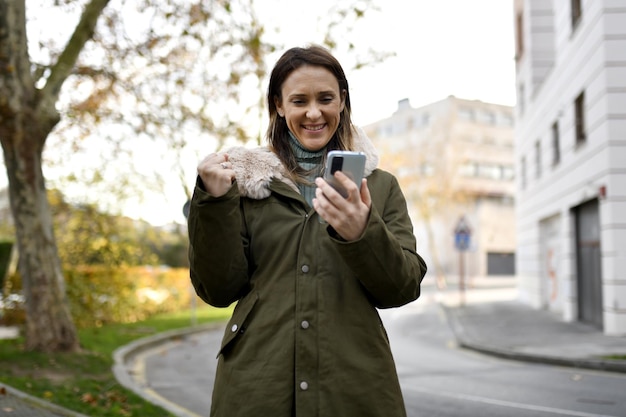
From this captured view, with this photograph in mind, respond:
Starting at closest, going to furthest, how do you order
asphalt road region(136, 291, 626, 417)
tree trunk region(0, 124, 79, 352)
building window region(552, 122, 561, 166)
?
asphalt road region(136, 291, 626, 417) → tree trunk region(0, 124, 79, 352) → building window region(552, 122, 561, 166)

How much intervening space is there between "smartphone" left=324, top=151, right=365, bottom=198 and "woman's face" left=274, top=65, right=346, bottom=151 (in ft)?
1.25

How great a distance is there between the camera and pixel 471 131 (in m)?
58.5

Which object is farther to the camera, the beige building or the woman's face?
the beige building

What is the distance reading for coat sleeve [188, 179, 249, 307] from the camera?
75.4 inches

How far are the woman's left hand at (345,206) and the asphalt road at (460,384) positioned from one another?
5923 mm

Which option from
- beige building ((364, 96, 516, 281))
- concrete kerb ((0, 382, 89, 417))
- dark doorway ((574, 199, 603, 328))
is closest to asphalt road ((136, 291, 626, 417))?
concrete kerb ((0, 382, 89, 417))

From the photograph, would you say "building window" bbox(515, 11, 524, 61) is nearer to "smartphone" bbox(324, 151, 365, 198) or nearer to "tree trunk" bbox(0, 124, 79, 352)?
"tree trunk" bbox(0, 124, 79, 352)

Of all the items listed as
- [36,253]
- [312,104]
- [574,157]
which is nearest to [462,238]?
[574,157]

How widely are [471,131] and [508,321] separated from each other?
40.9 meters

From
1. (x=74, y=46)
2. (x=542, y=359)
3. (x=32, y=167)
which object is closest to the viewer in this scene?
(x=32, y=167)

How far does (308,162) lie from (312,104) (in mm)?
197

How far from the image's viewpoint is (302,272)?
1970mm

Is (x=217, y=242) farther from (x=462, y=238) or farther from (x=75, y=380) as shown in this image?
(x=462, y=238)

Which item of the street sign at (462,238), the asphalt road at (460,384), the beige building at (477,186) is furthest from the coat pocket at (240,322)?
the beige building at (477,186)
